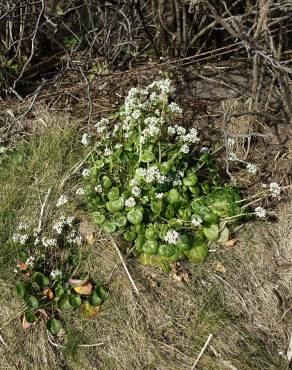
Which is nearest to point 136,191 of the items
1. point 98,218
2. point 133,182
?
point 133,182

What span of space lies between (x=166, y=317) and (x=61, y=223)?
0.75 m

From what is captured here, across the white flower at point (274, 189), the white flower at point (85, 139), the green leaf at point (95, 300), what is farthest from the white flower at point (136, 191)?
the white flower at point (274, 189)

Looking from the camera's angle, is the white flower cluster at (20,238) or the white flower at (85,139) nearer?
the white flower cluster at (20,238)

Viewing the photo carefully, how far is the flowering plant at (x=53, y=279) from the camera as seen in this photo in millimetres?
2699

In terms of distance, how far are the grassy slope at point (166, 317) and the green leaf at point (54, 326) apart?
4 centimetres

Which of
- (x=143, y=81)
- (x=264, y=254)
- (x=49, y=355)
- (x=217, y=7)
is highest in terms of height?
(x=217, y=7)

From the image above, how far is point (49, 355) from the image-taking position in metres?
2.59

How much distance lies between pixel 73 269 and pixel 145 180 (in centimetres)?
61

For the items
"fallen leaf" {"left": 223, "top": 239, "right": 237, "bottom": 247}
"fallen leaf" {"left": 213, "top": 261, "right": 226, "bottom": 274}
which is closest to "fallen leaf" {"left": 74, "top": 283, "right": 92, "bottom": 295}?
"fallen leaf" {"left": 213, "top": 261, "right": 226, "bottom": 274}

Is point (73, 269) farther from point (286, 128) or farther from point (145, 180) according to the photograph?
point (286, 128)

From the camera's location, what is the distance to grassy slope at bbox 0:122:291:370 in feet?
8.51

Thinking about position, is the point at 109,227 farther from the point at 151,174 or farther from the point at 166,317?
the point at 166,317

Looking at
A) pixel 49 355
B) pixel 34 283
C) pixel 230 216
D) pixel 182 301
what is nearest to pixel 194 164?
pixel 230 216

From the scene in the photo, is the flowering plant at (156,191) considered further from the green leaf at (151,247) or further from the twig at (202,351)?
the twig at (202,351)
